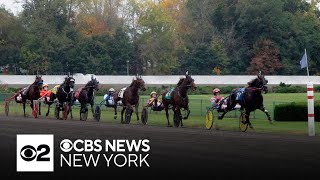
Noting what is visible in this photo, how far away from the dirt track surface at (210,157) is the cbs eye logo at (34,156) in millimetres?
188

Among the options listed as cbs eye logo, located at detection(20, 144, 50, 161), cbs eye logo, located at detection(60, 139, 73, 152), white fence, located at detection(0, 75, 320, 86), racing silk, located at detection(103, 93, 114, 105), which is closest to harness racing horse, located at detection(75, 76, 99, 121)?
racing silk, located at detection(103, 93, 114, 105)

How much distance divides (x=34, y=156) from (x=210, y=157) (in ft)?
11.0

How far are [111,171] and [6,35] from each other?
79.9m

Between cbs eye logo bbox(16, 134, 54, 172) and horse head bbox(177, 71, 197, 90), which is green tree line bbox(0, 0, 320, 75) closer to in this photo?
horse head bbox(177, 71, 197, 90)

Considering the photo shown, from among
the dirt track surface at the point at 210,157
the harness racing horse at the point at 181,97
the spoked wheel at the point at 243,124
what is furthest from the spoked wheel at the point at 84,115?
the dirt track surface at the point at 210,157

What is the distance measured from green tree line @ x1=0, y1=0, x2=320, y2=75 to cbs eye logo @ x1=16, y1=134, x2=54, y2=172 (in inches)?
2758

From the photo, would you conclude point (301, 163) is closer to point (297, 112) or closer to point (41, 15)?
point (297, 112)

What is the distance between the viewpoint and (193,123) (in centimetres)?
2903

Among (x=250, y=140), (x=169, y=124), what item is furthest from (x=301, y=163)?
(x=169, y=124)

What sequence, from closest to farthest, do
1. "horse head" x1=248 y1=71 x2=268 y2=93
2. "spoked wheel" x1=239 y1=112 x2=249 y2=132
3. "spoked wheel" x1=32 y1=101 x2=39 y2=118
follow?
1. "spoked wheel" x1=239 y1=112 x2=249 y2=132
2. "horse head" x1=248 y1=71 x2=268 y2=93
3. "spoked wheel" x1=32 y1=101 x2=39 y2=118

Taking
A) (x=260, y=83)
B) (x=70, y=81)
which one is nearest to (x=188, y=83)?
(x=260, y=83)

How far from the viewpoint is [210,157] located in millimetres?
14336

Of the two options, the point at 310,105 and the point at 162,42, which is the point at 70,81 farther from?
the point at 162,42

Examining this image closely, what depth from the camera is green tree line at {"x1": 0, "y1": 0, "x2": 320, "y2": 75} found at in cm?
8562
